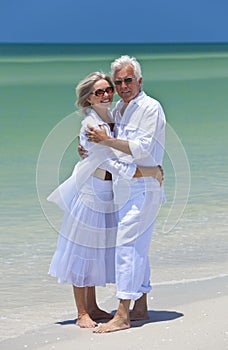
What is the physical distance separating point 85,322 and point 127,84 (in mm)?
1084

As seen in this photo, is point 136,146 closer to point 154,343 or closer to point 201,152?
point 154,343

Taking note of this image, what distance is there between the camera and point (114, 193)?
15.7ft

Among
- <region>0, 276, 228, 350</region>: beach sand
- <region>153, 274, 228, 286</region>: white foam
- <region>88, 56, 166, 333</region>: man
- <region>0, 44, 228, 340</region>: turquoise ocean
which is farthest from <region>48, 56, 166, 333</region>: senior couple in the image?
<region>153, 274, 228, 286</region>: white foam

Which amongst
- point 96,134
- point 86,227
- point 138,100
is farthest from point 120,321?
point 138,100

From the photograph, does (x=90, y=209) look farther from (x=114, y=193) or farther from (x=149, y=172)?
(x=149, y=172)

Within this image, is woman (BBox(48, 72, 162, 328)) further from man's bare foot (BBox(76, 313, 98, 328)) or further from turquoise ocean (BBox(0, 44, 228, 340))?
turquoise ocean (BBox(0, 44, 228, 340))

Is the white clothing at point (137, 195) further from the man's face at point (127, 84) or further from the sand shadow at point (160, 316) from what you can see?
the sand shadow at point (160, 316)

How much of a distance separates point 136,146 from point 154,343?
0.84 metres

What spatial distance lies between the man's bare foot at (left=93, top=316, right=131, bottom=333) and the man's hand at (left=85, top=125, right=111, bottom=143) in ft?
2.57

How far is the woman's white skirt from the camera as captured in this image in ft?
15.9

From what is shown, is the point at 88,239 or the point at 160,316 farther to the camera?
the point at 160,316

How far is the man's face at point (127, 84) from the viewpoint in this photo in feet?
15.5

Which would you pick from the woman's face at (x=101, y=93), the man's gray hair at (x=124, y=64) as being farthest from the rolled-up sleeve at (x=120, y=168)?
the man's gray hair at (x=124, y=64)

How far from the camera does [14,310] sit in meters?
5.49
